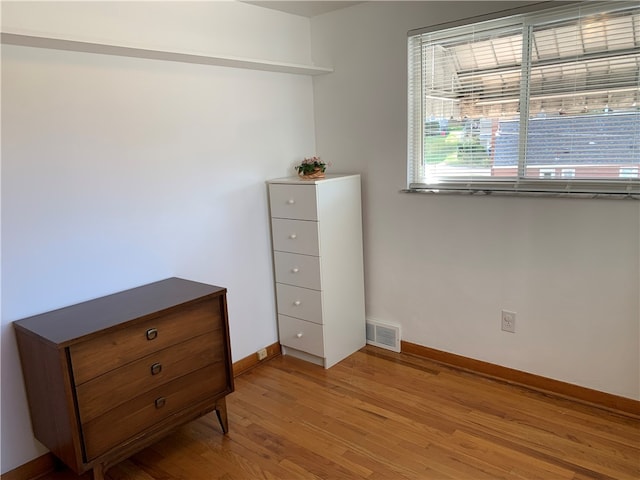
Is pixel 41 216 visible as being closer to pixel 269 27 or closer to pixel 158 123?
pixel 158 123

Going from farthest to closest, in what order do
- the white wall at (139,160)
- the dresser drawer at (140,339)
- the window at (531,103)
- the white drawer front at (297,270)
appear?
the white drawer front at (297,270)
the window at (531,103)
the white wall at (139,160)
the dresser drawer at (140,339)

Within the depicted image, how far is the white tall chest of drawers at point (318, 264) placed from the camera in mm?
2891

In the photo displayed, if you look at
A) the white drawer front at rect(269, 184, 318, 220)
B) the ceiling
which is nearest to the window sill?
the white drawer front at rect(269, 184, 318, 220)

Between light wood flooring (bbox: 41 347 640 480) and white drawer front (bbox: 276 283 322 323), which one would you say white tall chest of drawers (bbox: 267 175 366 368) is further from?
light wood flooring (bbox: 41 347 640 480)

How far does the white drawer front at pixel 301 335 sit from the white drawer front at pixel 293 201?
0.71 meters

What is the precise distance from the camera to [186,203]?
8.65 feet

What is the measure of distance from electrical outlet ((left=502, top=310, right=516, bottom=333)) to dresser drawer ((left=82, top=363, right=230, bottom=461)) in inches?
63.7

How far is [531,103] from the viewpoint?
8.14 ft

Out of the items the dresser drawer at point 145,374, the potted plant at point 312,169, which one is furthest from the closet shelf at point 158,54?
the dresser drawer at point 145,374

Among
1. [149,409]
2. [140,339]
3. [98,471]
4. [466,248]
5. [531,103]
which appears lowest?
[98,471]

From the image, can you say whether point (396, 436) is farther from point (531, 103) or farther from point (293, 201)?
point (531, 103)

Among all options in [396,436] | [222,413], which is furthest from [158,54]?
[396,436]

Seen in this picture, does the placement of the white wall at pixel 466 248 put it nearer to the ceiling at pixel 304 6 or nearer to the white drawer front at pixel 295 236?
the ceiling at pixel 304 6

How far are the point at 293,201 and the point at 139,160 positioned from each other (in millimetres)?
935
